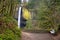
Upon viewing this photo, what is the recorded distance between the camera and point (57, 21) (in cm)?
1722

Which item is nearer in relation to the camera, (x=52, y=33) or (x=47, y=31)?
Answer: (x=52, y=33)

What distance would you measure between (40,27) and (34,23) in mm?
1125

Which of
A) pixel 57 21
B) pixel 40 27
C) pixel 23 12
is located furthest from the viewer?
pixel 23 12

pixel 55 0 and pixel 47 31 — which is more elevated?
pixel 55 0

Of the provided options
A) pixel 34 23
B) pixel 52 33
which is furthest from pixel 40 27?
pixel 52 33

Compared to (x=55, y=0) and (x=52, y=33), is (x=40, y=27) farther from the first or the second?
(x=55, y=0)

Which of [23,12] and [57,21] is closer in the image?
[57,21]

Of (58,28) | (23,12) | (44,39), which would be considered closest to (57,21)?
(58,28)

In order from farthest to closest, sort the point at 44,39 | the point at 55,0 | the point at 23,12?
1. the point at 23,12
2. the point at 55,0
3. the point at 44,39

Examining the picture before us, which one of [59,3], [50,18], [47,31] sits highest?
[59,3]

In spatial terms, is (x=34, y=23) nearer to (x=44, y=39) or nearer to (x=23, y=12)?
(x=23, y=12)

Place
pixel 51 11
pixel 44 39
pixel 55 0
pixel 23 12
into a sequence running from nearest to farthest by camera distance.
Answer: pixel 44 39 < pixel 55 0 < pixel 51 11 < pixel 23 12

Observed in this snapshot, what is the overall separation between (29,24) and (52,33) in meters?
3.58

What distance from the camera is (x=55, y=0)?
14.8 metres
